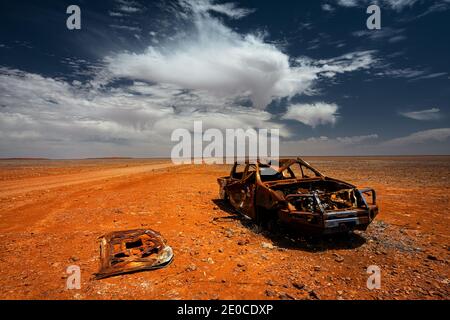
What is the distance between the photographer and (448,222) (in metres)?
6.91

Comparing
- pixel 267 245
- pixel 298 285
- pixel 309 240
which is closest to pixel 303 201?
pixel 309 240

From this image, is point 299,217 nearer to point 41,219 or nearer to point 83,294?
point 83,294

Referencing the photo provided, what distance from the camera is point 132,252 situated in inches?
185

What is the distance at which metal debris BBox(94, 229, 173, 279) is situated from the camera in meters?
4.05

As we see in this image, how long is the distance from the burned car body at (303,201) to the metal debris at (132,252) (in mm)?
2337

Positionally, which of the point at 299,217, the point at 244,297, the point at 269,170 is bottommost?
the point at 244,297

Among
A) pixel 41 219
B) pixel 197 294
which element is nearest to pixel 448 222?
pixel 197 294

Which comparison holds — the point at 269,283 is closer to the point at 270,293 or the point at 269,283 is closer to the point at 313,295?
the point at 270,293

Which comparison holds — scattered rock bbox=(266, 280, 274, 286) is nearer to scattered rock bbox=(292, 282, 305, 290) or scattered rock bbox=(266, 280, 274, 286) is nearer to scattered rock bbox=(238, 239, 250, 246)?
scattered rock bbox=(292, 282, 305, 290)

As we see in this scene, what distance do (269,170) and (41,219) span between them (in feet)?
21.5

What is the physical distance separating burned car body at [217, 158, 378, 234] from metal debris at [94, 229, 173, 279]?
2.34m

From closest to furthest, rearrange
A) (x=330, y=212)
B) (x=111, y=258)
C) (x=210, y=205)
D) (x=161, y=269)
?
(x=161, y=269) → (x=111, y=258) → (x=330, y=212) → (x=210, y=205)

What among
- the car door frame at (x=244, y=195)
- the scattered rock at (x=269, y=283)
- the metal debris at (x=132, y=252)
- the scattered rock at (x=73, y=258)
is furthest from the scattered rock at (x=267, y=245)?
the scattered rock at (x=73, y=258)

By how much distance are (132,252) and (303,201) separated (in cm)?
371
